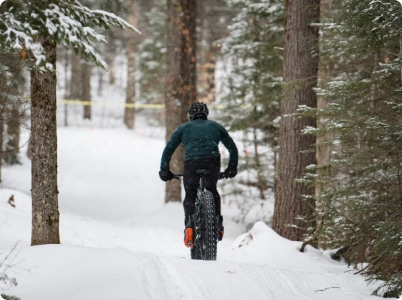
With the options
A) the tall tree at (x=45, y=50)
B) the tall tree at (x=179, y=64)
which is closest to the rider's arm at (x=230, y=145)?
the tall tree at (x=45, y=50)

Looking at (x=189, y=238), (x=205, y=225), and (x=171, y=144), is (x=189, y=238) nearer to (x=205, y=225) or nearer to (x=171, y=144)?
(x=205, y=225)

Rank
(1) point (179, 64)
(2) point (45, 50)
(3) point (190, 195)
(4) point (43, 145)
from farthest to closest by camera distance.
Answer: (1) point (179, 64)
(3) point (190, 195)
(4) point (43, 145)
(2) point (45, 50)

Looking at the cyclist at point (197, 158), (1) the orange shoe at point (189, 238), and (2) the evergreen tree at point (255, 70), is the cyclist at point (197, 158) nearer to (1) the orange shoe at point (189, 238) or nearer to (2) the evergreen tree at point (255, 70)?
(1) the orange shoe at point (189, 238)

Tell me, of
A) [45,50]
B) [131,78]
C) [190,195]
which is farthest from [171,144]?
[131,78]

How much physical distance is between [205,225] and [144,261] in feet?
4.88

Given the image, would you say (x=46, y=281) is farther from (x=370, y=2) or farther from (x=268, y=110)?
(x=268, y=110)

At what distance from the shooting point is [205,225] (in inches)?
287

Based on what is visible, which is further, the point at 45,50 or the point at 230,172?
the point at 230,172

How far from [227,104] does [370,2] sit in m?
9.20

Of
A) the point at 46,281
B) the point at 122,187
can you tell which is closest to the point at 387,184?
the point at 46,281

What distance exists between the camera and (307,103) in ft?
27.8

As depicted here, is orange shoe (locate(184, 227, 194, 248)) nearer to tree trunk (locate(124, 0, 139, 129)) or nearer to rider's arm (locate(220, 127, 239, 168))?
rider's arm (locate(220, 127, 239, 168))

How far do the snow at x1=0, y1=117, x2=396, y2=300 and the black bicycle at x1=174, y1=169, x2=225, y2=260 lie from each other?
0.47 m

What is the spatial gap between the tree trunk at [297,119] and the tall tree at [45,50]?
12.0 feet
